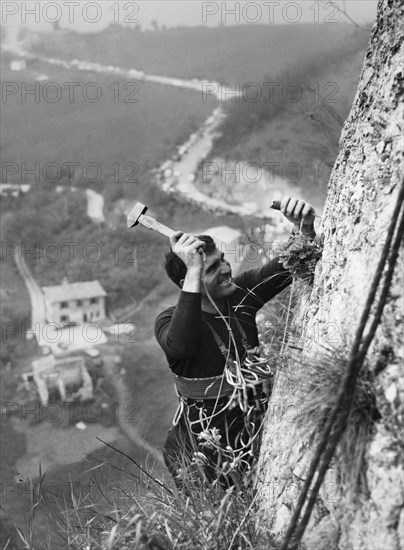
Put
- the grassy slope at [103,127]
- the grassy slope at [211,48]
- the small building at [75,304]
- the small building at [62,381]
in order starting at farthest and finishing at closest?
the grassy slope at [103,127] → the grassy slope at [211,48] → the small building at [75,304] → the small building at [62,381]

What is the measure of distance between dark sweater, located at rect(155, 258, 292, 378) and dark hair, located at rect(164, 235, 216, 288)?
122mm

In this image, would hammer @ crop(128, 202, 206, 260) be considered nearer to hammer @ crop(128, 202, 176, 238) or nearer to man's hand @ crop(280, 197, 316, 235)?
hammer @ crop(128, 202, 176, 238)

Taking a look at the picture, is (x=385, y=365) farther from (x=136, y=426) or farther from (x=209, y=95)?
(x=209, y=95)

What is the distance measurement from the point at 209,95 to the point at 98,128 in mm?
4393

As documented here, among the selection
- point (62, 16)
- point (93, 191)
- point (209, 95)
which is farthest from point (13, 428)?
point (62, 16)

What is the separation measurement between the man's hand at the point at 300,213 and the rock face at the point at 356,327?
0.09 metres

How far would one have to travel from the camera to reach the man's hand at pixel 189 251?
2.06 metres

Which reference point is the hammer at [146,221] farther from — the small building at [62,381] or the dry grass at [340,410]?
the small building at [62,381]

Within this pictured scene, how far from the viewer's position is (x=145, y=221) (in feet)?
7.43

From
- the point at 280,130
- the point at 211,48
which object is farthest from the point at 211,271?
the point at 211,48

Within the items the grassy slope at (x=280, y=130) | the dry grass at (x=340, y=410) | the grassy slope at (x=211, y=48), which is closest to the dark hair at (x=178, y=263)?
the dry grass at (x=340, y=410)

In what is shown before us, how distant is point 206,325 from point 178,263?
24 cm

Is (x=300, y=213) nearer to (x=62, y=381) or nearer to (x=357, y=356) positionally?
(x=357, y=356)

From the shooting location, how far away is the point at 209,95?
25.4 m
